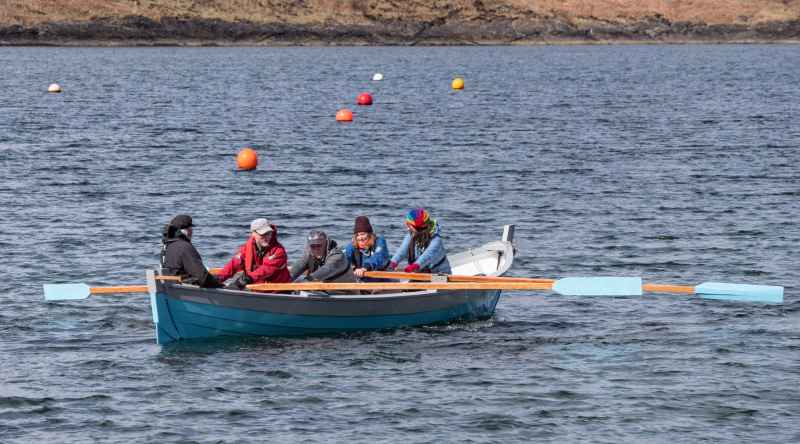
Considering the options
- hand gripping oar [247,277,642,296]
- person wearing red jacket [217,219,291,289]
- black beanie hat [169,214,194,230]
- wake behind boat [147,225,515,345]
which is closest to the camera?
black beanie hat [169,214,194,230]

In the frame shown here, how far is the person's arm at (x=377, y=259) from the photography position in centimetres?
2430

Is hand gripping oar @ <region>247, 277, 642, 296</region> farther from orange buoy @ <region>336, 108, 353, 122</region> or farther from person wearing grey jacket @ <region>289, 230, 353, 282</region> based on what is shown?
orange buoy @ <region>336, 108, 353, 122</region>

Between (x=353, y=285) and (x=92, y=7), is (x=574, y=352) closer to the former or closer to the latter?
(x=353, y=285)

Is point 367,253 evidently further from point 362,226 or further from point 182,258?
point 182,258

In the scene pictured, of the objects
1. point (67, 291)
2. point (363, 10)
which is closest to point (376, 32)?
point (363, 10)

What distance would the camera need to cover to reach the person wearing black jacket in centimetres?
2152

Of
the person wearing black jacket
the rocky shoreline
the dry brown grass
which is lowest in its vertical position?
the person wearing black jacket

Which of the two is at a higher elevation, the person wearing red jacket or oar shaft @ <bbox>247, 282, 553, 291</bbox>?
the person wearing red jacket

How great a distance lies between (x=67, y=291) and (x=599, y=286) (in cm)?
940

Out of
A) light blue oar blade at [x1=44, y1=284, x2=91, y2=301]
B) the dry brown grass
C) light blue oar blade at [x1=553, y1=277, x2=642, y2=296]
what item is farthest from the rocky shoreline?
light blue oar blade at [x1=553, y1=277, x2=642, y2=296]

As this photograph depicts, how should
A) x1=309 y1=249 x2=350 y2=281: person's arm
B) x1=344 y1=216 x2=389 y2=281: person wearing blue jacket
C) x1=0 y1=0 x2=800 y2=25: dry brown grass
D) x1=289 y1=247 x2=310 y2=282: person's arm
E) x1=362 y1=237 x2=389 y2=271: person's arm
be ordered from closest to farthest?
1. x1=309 y1=249 x2=350 y2=281: person's arm
2. x1=289 y1=247 x2=310 y2=282: person's arm
3. x1=344 y1=216 x2=389 y2=281: person wearing blue jacket
4. x1=362 y1=237 x2=389 y2=271: person's arm
5. x1=0 y1=0 x2=800 y2=25: dry brown grass

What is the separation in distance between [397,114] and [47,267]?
146 feet

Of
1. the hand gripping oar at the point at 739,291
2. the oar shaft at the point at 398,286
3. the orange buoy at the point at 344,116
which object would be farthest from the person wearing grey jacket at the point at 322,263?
the orange buoy at the point at 344,116

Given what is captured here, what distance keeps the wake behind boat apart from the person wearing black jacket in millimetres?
204
